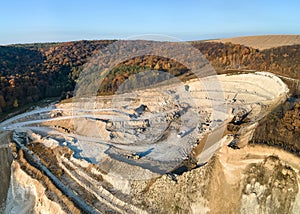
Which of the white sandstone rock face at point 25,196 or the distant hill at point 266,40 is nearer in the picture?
the white sandstone rock face at point 25,196

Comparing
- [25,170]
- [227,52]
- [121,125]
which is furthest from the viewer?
[227,52]

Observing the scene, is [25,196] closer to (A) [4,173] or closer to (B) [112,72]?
(A) [4,173]

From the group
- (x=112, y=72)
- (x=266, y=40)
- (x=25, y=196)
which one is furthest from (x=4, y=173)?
(x=266, y=40)

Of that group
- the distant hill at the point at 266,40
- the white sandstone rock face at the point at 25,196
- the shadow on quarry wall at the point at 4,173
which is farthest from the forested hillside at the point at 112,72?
the white sandstone rock face at the point at 25,196

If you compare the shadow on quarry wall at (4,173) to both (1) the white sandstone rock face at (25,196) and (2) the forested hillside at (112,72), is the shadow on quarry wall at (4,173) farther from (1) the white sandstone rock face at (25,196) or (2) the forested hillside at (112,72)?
(2) the forested hillside at (112,72)

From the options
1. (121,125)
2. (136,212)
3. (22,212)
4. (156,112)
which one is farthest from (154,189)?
(156,112)

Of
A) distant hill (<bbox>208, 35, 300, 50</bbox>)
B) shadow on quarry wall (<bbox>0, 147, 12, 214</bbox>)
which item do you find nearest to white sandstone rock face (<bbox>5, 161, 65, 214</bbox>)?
shadow on quarry wall (<bbox>0, 147, 12, 214</bbox>)

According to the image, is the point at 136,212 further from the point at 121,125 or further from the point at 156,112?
the point at 156,112

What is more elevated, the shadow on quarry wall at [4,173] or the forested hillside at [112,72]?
the forested hillside at [112,72]
